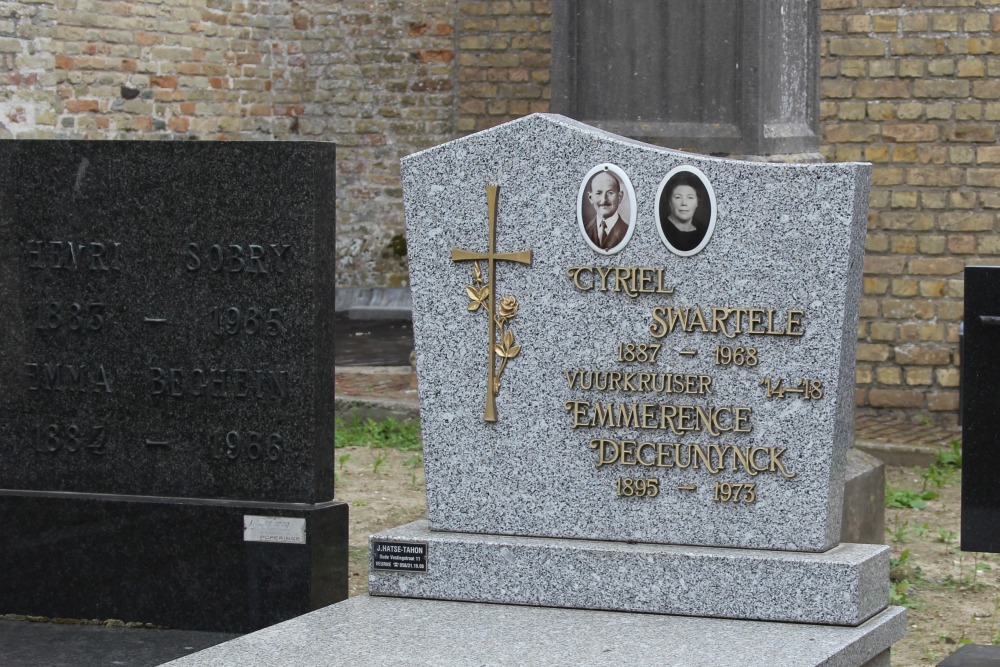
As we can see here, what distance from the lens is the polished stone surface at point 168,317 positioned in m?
4.34

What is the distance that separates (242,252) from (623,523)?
1368 mm

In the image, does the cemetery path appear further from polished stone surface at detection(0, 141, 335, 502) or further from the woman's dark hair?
the woman's dark hair

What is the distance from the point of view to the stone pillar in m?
4.91

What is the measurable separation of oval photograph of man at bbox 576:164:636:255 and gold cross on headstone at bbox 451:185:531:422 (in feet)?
0.58

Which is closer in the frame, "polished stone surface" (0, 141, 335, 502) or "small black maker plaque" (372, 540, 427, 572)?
"small black maker plaque" (372, 540, 427, 572)

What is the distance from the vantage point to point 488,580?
12.6 ft

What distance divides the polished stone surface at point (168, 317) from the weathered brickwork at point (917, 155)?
4.35m

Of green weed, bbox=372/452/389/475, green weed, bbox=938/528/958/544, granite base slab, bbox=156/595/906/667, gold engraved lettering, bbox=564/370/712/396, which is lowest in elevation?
green weed, bbox=938/528/958/544

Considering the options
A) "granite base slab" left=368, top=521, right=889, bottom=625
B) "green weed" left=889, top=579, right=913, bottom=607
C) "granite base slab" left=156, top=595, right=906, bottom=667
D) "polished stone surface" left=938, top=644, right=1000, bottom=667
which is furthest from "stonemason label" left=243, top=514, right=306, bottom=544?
"green weed" left=889, top=579, right=913, bottom=607

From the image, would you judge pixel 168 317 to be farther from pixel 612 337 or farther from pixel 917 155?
pixel 917 155

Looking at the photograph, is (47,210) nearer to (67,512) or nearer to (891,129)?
(67,512)

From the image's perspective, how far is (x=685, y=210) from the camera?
3680 millimetres

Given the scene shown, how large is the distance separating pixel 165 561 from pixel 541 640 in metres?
1.45

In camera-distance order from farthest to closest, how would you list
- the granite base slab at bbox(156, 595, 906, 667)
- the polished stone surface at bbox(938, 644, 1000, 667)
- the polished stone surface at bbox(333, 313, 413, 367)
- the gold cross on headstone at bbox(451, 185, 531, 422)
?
the polished stone surface at bbox(333, 313, 413, 367) < the gold cross on headstone at bbox(451, 185, 531, 422) < the polished stone surface at bbox(938, 644, 1000, 667) < the granite base slab at bbox(156, 595, 906, 667)
